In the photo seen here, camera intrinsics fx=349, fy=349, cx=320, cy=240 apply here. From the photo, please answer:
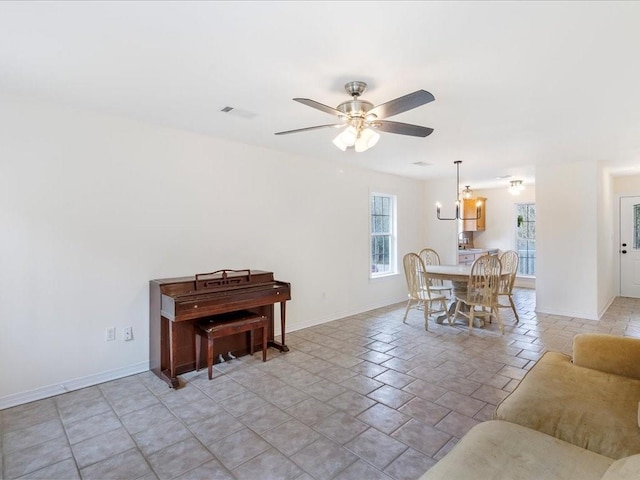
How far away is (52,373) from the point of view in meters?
2.83

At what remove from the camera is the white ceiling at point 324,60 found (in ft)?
5.56

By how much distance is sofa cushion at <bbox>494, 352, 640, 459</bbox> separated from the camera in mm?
1482

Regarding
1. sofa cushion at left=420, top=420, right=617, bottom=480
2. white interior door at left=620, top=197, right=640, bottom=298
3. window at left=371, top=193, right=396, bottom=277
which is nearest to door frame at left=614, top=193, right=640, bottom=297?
white interior door at left=620, top=197, right=640, bottom=298

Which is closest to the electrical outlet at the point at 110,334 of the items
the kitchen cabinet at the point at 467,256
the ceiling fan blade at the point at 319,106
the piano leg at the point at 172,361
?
the piano leg at the point at 172,361

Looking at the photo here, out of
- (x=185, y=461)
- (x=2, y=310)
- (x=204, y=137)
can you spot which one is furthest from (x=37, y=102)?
(x=185, y=461)

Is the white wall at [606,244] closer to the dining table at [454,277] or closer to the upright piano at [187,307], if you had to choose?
Result: the dining table at [454,277]

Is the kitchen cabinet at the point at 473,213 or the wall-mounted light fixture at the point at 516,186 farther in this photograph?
the kitchen cabinet at the point at 473,213

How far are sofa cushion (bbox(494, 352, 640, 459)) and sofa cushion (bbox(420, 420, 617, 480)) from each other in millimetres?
125

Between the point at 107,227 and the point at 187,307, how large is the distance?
1.02 m

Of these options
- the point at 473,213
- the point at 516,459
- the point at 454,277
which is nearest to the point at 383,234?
the point at 454,277

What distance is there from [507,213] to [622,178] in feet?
6.99

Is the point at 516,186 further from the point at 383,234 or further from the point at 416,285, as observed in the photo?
the point at 416,285

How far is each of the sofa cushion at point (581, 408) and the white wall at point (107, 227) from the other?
3.03 meters

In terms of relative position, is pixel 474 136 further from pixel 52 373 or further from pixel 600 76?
pixel 52 373
